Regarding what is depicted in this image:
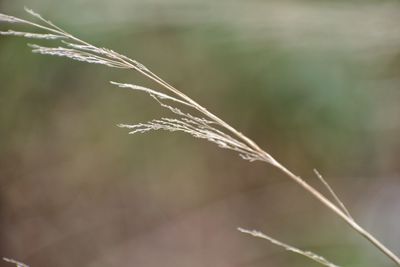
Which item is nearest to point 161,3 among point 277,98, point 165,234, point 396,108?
point 277,98

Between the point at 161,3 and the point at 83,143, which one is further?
the point at 83,143

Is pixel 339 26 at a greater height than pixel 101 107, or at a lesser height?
greater

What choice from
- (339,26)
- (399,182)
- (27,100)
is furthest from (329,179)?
(27,100)

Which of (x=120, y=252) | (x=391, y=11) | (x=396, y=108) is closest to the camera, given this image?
(x=391, y=11)

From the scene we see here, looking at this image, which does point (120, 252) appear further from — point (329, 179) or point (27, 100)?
point (329, 179)

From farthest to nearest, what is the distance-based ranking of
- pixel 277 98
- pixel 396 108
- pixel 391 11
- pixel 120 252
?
pixel 120 252, pixel 277 98, pixel 396 108, pixel 391 11

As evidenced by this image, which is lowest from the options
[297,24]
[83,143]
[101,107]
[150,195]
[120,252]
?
[120,252]
